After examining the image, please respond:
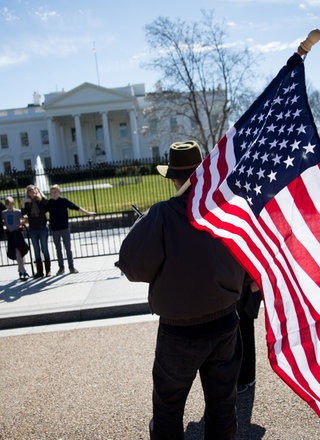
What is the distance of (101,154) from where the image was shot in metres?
73.6

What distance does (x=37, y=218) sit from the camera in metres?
8.87

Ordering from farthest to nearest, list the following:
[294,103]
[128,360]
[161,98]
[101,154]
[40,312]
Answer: [101,154] → [161,98] → [40,312] → [128,360] → [294,103]

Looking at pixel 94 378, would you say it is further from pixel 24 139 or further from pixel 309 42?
pixel 24 139

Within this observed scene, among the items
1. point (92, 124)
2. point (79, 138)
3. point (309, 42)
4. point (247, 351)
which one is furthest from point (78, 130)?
point (309, 42)

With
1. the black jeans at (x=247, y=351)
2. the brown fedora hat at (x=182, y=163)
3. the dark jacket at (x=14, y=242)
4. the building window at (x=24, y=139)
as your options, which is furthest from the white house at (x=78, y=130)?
the brown fedora hat at (x=182, y=163)

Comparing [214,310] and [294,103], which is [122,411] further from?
[294,103]

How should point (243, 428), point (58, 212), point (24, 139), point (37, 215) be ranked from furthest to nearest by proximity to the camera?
point (24, 139)
point (58, 212)
point (37, 215)
point (243, 428)

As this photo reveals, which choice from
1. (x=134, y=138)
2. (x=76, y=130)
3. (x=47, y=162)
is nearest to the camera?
(x=76, y=130)

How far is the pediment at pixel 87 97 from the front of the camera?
7150 cm

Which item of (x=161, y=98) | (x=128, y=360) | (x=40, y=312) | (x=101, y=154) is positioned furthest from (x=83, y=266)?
(x=101, y=154)

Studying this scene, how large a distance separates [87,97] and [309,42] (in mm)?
73546

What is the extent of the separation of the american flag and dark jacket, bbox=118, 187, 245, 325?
14cm

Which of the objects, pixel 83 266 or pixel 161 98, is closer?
pixel 83 266

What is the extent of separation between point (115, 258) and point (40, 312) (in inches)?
168
